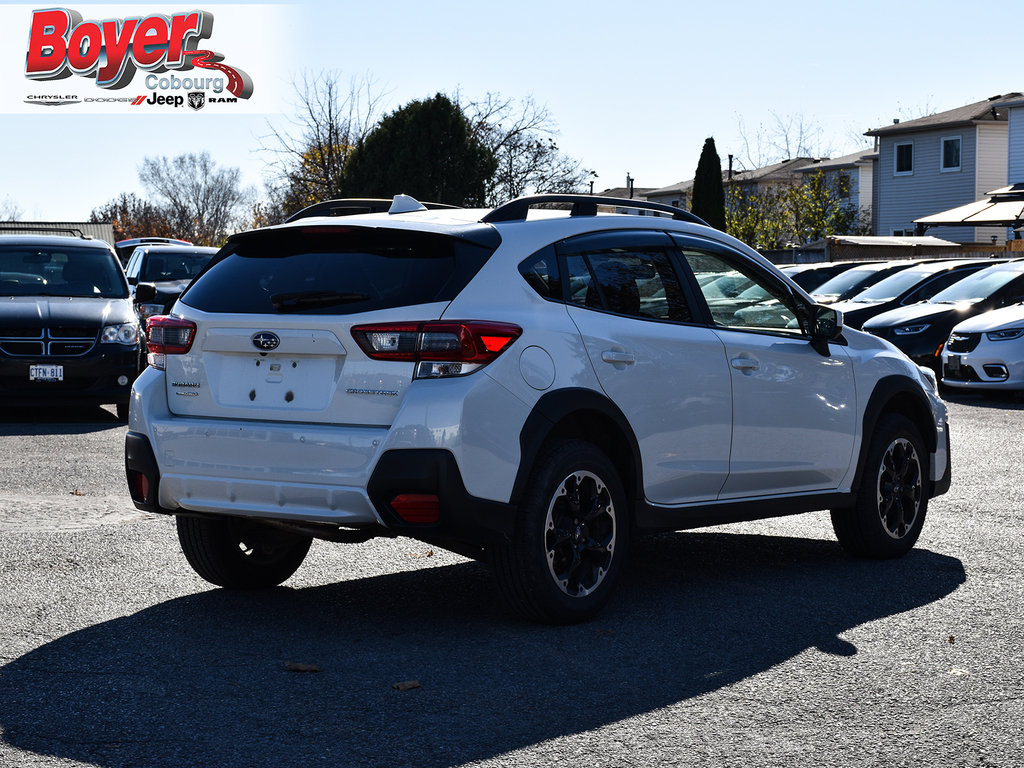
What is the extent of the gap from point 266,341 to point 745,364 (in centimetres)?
236

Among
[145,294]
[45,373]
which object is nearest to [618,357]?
[145,294]

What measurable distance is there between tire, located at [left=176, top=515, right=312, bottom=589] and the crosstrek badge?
2800cm

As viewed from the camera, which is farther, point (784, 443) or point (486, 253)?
point (784, 443)

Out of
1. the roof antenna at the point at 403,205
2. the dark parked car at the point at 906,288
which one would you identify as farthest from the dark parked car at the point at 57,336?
the dark parked car at the point at 906,288

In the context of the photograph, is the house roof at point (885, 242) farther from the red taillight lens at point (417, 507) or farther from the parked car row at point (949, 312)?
the red taillight lens at point (417, 507)

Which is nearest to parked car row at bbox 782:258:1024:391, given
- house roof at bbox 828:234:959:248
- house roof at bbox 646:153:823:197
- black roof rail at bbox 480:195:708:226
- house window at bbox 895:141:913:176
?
house roof at bbox 828:234:959:248

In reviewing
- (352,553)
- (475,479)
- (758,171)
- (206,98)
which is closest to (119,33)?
(206,98)

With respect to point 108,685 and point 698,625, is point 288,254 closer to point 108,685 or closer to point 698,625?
point 108,685

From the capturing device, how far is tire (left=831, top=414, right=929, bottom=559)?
7426 mm

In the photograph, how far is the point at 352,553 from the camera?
24.9ft

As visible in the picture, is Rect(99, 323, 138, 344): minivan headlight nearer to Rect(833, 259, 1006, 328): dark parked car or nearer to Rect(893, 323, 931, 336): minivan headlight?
Rect(893, 323, 931, 336): minivan headlight

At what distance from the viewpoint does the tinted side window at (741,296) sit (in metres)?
6.73

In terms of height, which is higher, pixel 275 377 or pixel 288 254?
pixel 288 254

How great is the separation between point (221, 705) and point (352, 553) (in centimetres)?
292
